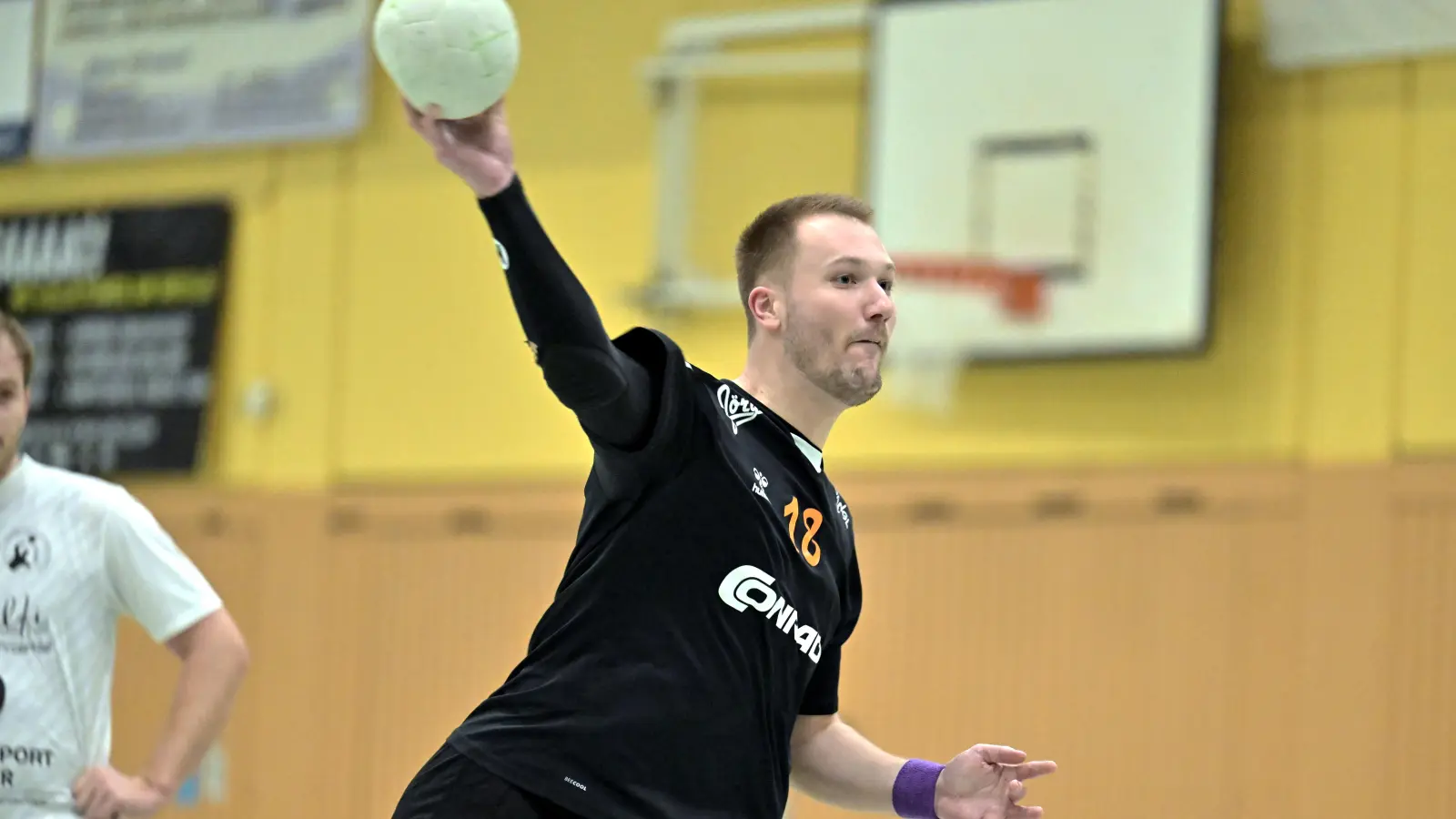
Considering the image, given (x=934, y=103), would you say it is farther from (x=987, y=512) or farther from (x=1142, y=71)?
(x=987, y=512)

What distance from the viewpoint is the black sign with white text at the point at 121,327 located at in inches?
422

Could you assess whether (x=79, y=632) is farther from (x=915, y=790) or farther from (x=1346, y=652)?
(x=1346, y=652)

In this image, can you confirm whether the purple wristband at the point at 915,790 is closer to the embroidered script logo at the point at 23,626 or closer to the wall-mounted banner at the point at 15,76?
the embroidered script logo at the point at 23,626

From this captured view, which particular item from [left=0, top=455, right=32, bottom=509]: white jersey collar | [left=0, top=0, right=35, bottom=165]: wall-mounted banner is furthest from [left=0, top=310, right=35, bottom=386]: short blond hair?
[left=0, top=0, right=35, bottom=165]: wall-mounted banner

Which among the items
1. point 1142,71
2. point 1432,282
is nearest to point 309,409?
point 1142,71

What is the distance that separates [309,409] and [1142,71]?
5153 mm

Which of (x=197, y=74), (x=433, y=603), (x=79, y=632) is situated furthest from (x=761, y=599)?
(x=197, y=74)

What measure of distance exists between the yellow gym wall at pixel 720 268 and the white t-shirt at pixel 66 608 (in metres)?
5.02

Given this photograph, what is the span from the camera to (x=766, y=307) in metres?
3.62

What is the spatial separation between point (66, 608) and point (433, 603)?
220 inches

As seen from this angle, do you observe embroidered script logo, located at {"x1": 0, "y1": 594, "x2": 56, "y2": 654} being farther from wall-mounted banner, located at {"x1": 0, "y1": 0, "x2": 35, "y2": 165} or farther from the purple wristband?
wall-mounted banner, located at {"x1": 0, "y1": 0, "x2": 35, "y2": 165}

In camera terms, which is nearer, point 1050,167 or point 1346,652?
point 1346,652

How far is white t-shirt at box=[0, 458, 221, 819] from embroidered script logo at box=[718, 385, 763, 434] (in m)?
1.75

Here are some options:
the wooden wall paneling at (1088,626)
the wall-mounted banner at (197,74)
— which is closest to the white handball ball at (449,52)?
the wooden wall paneling at (1088,626)
